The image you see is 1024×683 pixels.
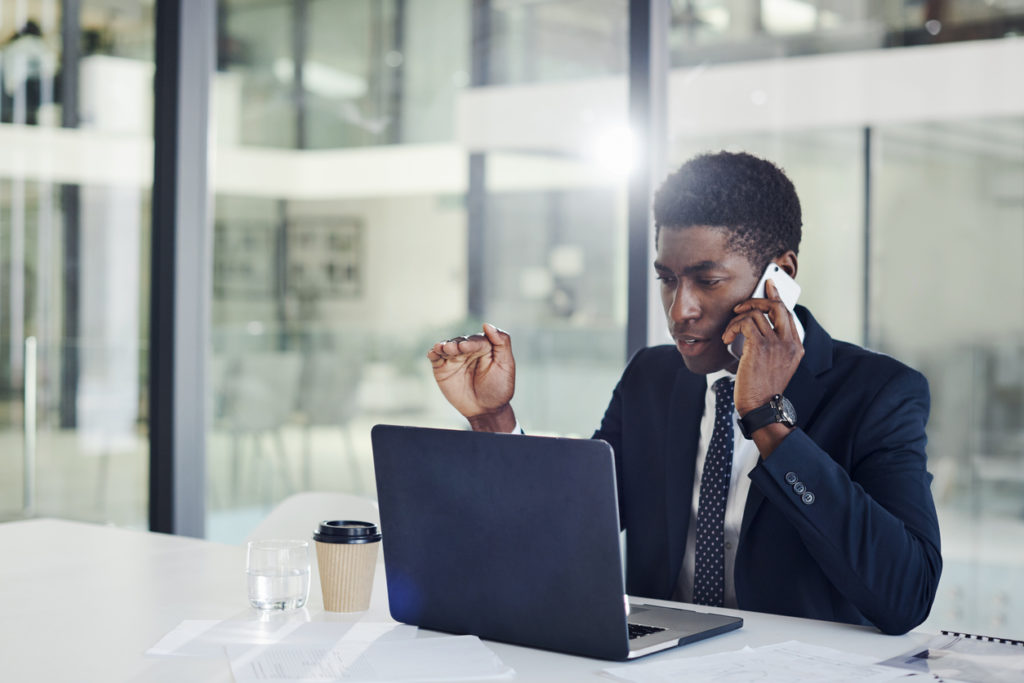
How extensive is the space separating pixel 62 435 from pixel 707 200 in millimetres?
3099

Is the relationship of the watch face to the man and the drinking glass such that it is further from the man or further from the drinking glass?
the drinking glass

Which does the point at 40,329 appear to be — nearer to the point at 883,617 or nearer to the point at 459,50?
the point at 459,50

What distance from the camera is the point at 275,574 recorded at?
1580mm

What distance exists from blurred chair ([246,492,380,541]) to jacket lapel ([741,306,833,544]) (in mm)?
771

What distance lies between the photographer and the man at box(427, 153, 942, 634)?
1589 mm

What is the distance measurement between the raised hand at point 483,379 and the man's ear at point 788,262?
508mm

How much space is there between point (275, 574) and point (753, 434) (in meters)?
0.72

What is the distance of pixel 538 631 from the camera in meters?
1.36

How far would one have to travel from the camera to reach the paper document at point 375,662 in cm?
126

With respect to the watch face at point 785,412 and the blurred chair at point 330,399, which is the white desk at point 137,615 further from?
the blurred chair at point 330,399

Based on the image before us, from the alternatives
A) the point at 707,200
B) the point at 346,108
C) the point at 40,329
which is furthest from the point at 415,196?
the point at 707,200

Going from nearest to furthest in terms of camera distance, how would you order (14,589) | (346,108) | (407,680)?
(407,680), (14,589), (346,108)

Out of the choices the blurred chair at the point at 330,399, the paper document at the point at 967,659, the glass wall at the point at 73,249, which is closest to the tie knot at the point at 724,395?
the paper document at the point at 967,659

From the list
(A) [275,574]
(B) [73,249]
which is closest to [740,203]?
(A) [275,574]
